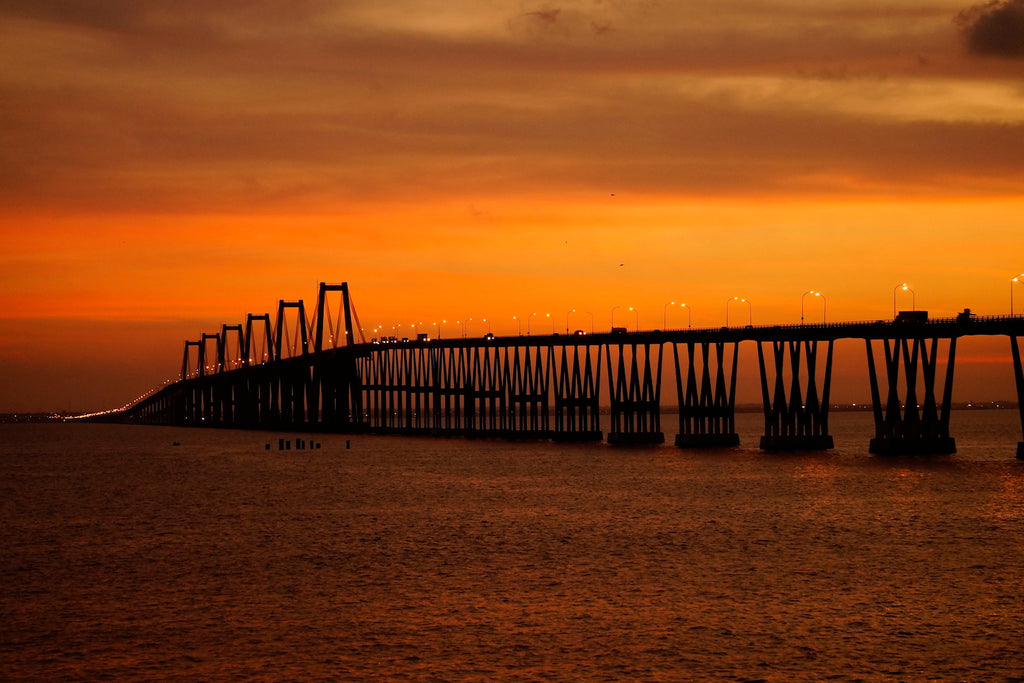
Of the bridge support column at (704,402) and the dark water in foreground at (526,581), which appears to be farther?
the bridge support column at (704,402)

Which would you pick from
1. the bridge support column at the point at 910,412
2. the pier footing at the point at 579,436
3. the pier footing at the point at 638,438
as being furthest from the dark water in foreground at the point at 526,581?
the pier footing at the point at 579,436

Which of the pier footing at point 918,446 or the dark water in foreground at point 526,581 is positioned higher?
the pier footing at point 918,446

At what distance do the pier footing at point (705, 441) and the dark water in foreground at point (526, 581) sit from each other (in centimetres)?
3958

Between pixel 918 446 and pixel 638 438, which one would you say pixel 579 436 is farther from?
pixel 918 446

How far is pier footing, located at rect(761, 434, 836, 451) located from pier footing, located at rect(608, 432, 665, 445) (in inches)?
936

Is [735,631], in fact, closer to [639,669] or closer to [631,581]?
[639,669]

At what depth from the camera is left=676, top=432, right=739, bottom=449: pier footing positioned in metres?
127

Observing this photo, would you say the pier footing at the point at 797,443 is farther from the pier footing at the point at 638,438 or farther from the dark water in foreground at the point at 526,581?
the dark water in foreground at the point at 526,581

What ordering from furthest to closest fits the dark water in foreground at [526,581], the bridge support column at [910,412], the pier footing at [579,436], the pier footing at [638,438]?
the pier footing at [579,436] → the pier footing at [638,438] → the bridge support column at [910,412] → the dark water in foreground at [526,581]

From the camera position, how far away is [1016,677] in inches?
1175

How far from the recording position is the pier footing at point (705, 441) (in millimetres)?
127125

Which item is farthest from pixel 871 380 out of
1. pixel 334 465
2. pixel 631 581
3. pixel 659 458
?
pixel 631 581

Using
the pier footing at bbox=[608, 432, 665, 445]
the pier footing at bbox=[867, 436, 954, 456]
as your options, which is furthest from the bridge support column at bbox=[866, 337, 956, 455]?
the pier footing at bbox=[608, 432, 665, 445]

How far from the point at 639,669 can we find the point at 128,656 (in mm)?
12254
